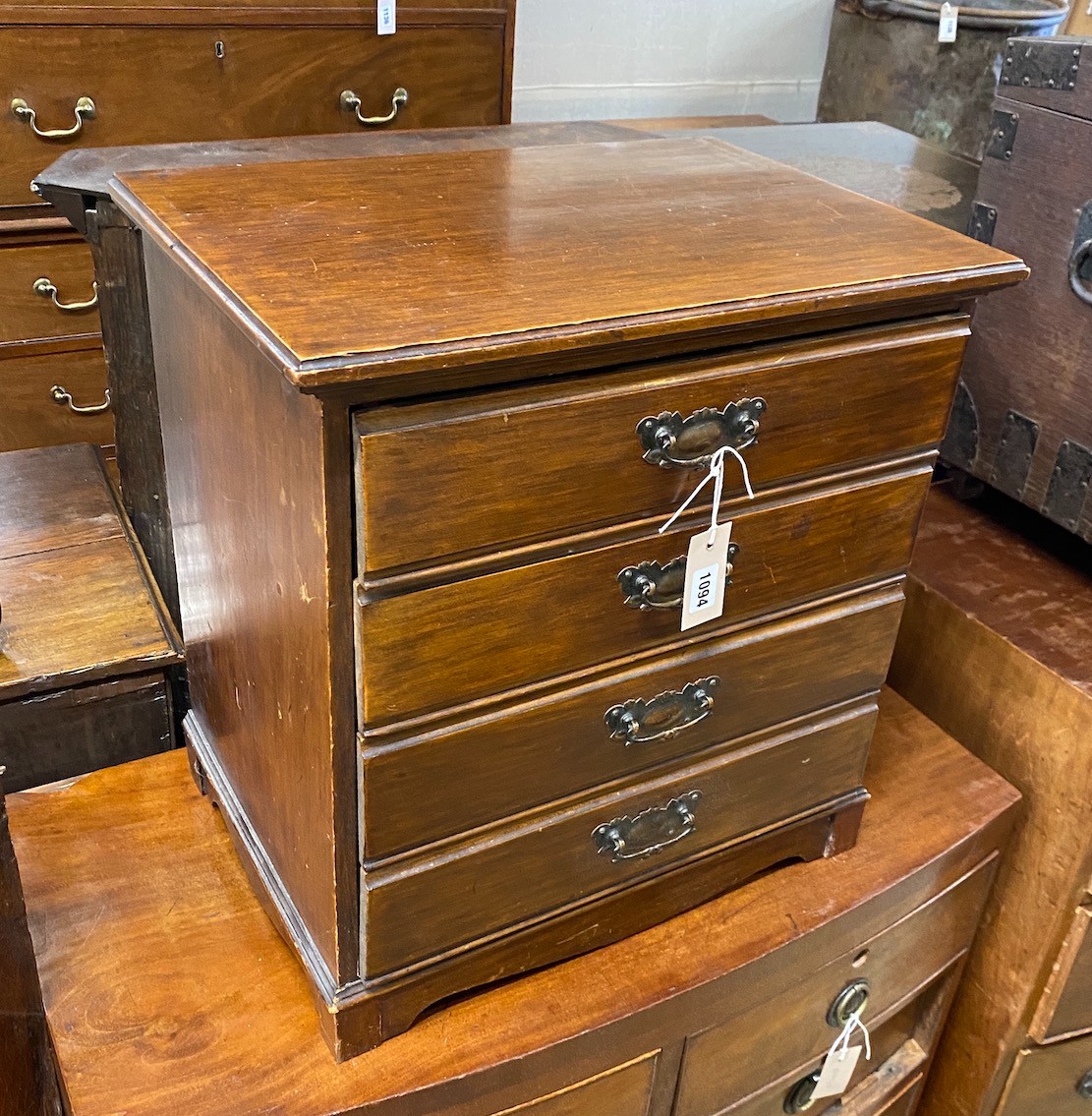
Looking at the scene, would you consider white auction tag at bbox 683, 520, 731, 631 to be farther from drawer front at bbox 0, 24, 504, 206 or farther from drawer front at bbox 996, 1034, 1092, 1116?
drawer front at bbox 0, 24, 504, 206

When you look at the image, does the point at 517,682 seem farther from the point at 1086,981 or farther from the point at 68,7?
the point at 68,7

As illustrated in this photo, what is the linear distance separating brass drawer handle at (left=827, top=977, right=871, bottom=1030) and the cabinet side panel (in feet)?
1.75

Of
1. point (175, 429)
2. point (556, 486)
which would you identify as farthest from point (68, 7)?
point (556, 486)

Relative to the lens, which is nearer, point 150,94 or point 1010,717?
point 1010,717

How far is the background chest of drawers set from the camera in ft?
5.33

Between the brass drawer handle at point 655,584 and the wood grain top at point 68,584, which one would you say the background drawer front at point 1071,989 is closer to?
the brass drawer handle at point 655,584

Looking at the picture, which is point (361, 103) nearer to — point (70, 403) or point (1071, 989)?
point (70, 403)

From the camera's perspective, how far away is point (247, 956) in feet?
3.10

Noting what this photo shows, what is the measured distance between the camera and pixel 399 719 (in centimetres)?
75

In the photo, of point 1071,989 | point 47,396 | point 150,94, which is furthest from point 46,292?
point 1071,989

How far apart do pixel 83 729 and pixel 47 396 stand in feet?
2.62

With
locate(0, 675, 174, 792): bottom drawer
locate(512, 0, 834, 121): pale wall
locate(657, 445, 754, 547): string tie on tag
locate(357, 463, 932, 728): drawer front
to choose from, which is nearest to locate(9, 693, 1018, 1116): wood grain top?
locate(0, 675, 174, 792): bottom drawer

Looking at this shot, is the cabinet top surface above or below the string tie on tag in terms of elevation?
above

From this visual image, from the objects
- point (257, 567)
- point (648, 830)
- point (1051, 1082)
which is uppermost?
point (257, 567)
